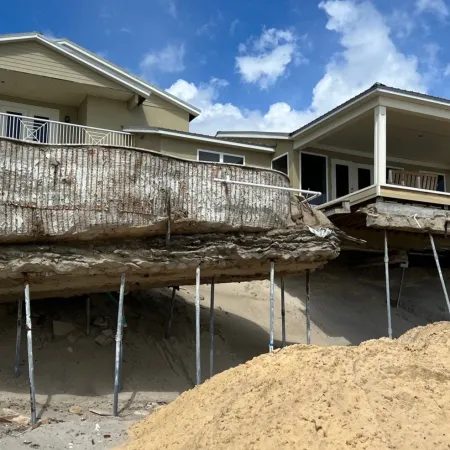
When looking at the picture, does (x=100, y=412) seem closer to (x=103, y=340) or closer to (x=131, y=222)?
(x=103, y=340)

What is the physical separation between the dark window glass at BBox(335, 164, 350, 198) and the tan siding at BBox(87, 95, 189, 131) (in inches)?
226

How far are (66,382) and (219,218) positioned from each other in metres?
4.86

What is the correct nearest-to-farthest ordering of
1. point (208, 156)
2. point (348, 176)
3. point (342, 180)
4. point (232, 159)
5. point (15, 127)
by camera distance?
point (15, 127) < point (208, 156) < point (232, 159) < point (342, 180) < point (348, 176)

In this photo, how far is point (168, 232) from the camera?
12320mm

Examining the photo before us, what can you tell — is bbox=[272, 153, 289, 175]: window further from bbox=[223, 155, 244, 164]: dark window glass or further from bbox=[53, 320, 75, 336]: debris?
bbox=[53, 320, 75, 336]: debris

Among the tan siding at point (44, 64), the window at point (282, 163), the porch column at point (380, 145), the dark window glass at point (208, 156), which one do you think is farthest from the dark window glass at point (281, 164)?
the tan siding at point (44, 64)

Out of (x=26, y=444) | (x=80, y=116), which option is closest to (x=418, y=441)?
(x=26, y=444)

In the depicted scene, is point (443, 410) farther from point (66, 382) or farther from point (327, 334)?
point (327, 334)

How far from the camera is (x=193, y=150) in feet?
65.7

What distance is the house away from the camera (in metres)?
18.0

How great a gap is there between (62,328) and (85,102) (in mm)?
8067

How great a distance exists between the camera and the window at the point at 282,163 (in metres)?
21.2

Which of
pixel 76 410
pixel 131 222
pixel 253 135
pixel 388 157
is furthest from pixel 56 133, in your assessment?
pixel 388 157

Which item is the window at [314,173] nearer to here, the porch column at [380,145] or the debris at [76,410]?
the porch column at [380,145]
